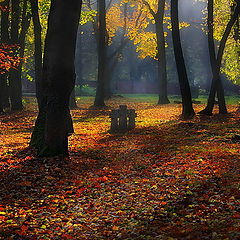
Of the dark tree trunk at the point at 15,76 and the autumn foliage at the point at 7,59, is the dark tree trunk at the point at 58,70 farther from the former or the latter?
the dark tree trunk at the point at 15,76

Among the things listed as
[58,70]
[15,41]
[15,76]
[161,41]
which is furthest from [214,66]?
[15,76]

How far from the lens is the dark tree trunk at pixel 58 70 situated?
11.1m

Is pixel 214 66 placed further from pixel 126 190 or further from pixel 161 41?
pixel 126 190

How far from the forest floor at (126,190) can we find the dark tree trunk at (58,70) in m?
0.65

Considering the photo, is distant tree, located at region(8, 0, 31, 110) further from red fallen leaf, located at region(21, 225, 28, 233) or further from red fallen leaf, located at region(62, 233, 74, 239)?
red fallen leaf, located at region(62, 233, 74, 239)

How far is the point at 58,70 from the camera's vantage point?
36.8 feet

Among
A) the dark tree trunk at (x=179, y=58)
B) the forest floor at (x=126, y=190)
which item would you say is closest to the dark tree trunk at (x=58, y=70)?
the forest floor at (x=126, y=190)

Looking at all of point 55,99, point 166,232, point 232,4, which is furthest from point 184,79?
point 166,232

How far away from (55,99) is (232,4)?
56.1ft

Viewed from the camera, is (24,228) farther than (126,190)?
No

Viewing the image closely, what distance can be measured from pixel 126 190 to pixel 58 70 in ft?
14.0

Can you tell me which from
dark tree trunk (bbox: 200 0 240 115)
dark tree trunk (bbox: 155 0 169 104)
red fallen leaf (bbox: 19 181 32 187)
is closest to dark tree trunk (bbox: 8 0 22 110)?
dark tree trunk (bbox: 155 0 169 104)

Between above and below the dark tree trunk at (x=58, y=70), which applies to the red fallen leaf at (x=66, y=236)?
below

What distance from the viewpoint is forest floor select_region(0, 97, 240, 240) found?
21.5 feet
